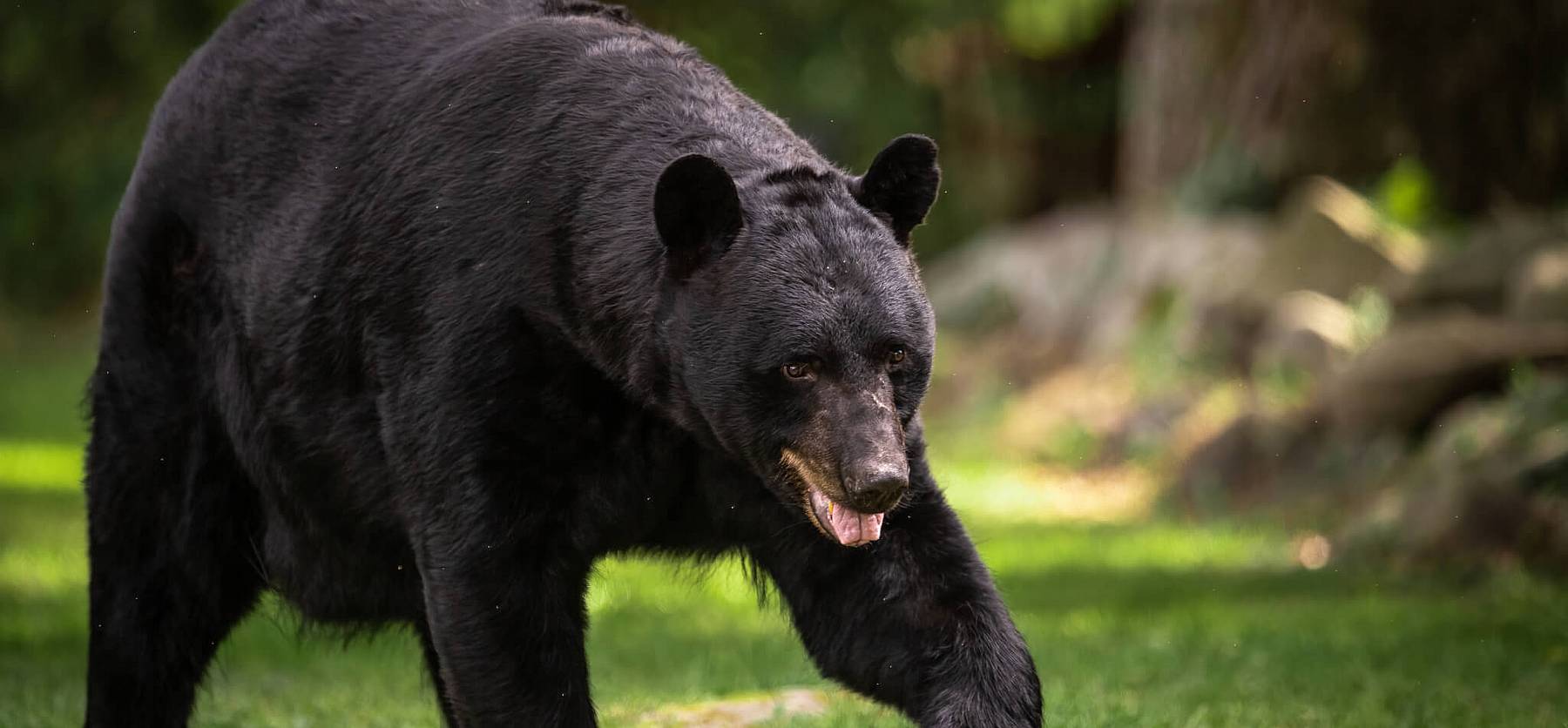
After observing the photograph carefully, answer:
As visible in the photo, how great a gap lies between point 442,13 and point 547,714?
7.00 feet

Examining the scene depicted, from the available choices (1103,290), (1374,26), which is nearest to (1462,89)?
(1374,26)

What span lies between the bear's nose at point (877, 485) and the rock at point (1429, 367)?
841 cm

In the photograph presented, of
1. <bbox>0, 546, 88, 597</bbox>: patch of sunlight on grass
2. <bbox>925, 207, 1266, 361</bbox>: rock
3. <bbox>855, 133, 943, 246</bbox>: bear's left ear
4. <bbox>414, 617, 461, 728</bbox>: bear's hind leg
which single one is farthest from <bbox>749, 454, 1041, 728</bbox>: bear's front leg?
<bbox>925, 207, 1266, 361</bbox>: rock

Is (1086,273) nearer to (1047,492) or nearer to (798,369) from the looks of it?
(1047,492)

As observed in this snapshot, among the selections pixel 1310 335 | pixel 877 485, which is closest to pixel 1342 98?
pixel 1310 335

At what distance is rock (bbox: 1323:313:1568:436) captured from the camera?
1152cm

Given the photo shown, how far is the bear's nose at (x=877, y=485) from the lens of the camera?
Result: 3979mm

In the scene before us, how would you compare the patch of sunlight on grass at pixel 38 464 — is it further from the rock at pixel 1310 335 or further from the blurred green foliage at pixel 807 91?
the rock at pixel 1310 335

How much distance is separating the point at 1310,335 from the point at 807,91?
848 cm

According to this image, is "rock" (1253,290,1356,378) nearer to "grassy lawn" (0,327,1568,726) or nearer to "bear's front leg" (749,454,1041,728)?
"grassy lawn" (0,327,1568,726)

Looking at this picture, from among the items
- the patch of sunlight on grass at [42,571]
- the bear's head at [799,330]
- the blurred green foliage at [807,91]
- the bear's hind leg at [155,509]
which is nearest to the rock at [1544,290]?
the blurred green foliage at [807,91]

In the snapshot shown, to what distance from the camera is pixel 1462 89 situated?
14727mm

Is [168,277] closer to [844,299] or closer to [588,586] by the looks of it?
[588,586]

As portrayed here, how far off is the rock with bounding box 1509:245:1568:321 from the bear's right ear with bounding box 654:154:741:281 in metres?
8.66
